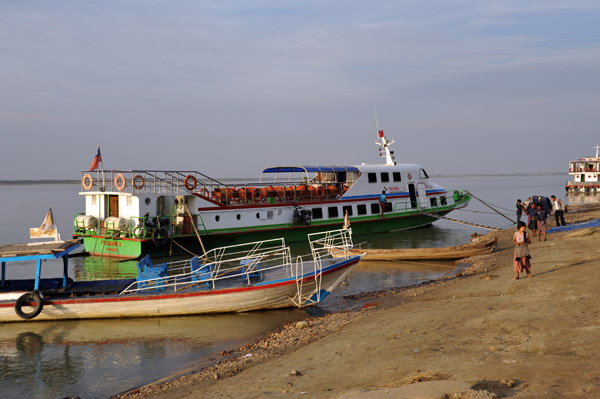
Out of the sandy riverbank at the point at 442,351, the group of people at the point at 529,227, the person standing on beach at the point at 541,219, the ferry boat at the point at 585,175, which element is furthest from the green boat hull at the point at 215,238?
the ferry boat at the point at 585,175

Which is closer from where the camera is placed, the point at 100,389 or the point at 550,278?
the point at 100,389

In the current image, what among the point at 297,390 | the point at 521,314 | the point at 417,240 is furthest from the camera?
the point at 417,240

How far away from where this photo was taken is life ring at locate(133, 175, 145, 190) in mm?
26797

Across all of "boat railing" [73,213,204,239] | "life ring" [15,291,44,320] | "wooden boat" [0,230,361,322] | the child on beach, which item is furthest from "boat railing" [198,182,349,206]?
the child on beach

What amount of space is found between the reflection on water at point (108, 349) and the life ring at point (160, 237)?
10.4 m

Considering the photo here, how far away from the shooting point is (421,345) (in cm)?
953

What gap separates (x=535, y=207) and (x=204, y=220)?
1718cm

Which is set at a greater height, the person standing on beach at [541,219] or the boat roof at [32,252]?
the boat roof at [32,252]

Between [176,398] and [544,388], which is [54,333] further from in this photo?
[544,388]

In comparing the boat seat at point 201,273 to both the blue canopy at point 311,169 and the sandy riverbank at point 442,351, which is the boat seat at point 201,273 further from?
the blue canopy at point 311,169

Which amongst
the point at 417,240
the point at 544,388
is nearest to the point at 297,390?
the point at 544,388

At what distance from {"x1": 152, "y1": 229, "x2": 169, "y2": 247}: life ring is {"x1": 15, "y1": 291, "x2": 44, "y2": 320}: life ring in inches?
419

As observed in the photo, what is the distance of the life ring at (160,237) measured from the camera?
25.9 metres

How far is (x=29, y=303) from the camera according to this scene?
15195 millimetres
